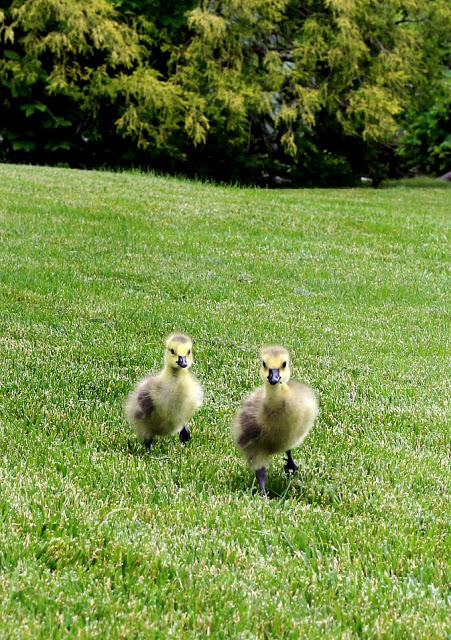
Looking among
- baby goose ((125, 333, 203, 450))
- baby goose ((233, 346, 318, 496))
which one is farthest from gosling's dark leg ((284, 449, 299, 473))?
baby goose ((125, 333, 203, 450))

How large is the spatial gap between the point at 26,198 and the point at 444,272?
758 cm

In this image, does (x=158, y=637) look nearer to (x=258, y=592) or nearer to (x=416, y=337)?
(x=258, y=592)

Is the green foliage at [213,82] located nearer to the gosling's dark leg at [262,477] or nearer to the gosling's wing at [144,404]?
the gosling's wing at [144,404]

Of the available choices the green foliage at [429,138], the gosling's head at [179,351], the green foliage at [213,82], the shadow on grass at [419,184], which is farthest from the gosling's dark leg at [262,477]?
the green foliage at [429,138]

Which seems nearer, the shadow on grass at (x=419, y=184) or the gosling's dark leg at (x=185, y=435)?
the gosling's dark leg at (x=185, y=435)

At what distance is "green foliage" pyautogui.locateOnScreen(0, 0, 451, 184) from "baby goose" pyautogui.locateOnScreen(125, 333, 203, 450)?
17438 millimetres

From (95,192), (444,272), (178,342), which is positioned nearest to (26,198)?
(95,192)

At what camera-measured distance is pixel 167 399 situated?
3916mm

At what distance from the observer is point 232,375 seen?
5.65 meters

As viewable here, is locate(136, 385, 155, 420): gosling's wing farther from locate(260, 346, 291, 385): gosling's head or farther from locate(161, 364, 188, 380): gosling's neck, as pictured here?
locate(260, 346, 291, 385): gosling's head

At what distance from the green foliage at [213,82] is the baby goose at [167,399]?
1744cm

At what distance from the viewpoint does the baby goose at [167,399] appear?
3914 millimetres

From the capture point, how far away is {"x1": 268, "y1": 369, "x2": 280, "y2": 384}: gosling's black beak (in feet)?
10.6

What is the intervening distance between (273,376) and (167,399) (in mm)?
878
